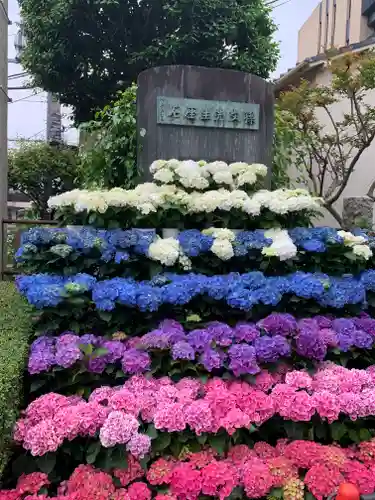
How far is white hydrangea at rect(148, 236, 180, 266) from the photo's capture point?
9.07ft

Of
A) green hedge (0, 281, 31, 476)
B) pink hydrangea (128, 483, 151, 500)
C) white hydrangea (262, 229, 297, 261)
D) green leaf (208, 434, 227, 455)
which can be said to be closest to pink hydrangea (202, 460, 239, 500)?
green leaf (208, 434, 227, 455)

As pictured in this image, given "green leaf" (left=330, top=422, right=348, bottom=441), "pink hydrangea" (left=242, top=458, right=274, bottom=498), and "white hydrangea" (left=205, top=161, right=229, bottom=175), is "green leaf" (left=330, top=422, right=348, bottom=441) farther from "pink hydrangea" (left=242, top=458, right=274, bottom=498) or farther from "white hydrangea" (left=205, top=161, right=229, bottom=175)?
"white hydrangea" (left=205, top=161, right=229, bottom=175)

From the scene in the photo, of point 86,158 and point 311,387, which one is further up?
point 86,158

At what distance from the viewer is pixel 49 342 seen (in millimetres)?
2467

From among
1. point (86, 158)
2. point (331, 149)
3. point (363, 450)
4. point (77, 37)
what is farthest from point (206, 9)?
point (363, 450)

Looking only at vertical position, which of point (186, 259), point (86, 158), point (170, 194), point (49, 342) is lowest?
point (49, 342)

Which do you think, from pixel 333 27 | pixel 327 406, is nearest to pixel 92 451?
pixel 327 406

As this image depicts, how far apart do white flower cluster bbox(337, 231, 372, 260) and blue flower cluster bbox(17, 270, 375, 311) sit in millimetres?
211

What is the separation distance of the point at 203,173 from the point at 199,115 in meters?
0.58

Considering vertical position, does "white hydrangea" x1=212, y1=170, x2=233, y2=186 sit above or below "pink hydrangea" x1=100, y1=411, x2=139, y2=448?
above

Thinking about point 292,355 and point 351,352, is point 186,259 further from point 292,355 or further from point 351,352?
point 351,352

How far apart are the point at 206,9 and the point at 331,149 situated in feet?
12.3

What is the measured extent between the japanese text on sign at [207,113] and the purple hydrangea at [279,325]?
180 centimetres

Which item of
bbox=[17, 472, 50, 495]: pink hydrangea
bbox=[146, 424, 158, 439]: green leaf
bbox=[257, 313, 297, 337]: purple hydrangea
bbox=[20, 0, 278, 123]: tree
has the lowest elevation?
bbox=[17, 472, 50, 495]: pink hydrangea
